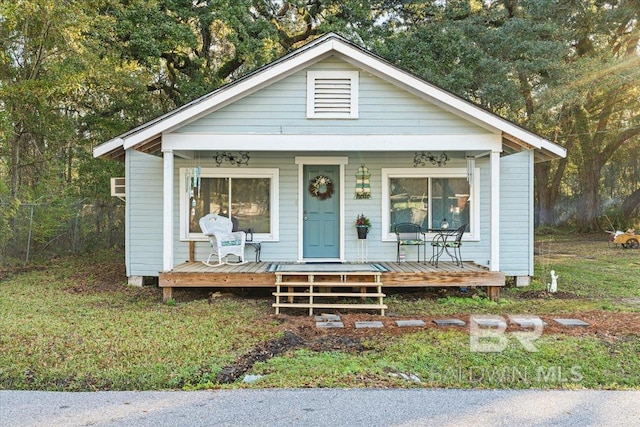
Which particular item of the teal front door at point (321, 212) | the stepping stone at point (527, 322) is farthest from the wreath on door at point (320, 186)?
the stepping stone at point (527, 322)

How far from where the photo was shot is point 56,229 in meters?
12.9

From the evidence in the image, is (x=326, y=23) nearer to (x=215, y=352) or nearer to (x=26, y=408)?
(x=215, y=352)

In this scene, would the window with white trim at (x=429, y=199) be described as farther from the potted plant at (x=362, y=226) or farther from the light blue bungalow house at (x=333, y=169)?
the potted plant at (x=362, y=226)

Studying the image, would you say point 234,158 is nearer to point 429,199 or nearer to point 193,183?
point 193,183

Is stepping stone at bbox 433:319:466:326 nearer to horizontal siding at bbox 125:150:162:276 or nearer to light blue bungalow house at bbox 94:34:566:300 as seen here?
light blue bungalow house at bbox 94:34:566:300

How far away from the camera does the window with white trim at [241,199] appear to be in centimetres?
975

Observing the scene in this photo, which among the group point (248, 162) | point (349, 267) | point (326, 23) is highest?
point (326, 23)

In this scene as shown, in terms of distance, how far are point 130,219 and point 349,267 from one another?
13.5 feet

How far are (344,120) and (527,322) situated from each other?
13.6 ft

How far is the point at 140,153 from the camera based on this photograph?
373 inches

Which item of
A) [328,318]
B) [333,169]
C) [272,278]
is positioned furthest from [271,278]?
[333,169]

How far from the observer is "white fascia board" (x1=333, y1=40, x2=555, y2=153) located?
8203mm

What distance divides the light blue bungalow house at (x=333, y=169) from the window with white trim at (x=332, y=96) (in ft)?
0.06

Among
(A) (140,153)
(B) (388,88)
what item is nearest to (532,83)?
(B) (388,88)
